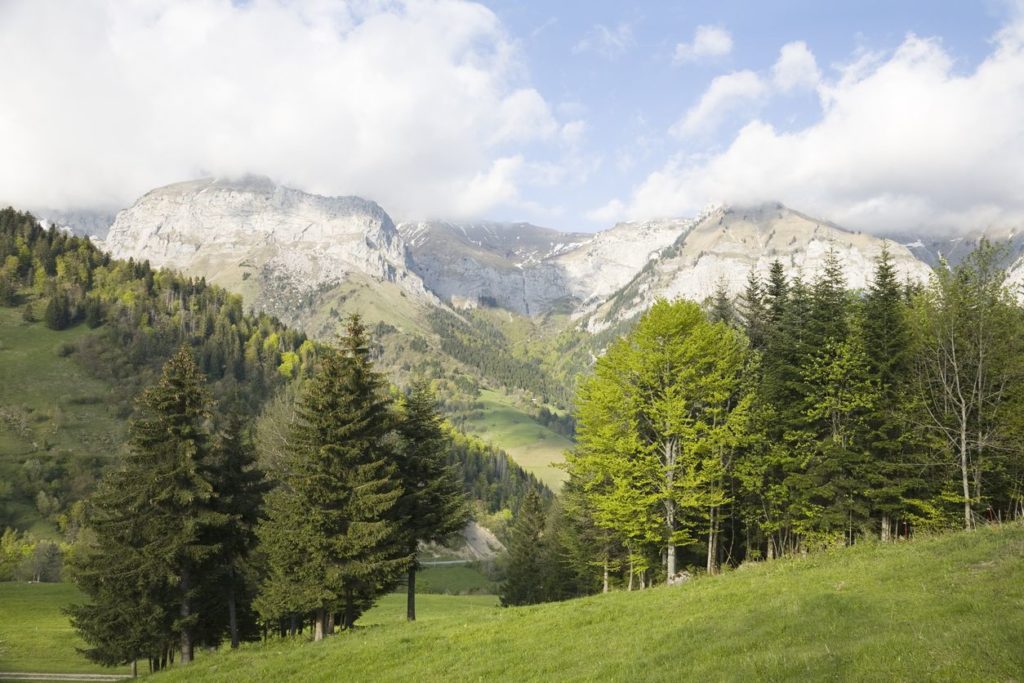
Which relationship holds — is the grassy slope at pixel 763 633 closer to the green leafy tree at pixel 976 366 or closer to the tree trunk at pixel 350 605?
the tree trunk at pixel 350 605

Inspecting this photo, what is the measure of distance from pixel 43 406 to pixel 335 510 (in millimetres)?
122313

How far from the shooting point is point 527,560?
74.2m

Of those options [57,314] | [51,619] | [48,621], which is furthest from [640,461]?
[57,314]

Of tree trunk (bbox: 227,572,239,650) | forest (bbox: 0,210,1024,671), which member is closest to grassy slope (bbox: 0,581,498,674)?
forest (bbox: 0,210,1024,671)

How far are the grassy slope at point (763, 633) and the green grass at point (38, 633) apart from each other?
27.9 m

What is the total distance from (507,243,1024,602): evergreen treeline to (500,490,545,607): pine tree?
40155 millimetres

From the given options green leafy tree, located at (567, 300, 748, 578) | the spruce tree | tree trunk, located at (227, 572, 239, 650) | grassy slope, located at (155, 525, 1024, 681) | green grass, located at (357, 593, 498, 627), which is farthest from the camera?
green grass, located at (357, 593, 498, 627)

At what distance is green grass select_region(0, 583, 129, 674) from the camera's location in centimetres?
4489

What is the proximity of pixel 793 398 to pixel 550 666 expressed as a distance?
87.6ft

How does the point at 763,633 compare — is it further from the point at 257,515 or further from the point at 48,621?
the point at 48,621

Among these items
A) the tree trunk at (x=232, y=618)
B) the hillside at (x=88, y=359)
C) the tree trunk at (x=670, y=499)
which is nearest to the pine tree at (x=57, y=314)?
the hillside at (x=88, y=359)

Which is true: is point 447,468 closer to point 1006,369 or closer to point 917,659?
point 917,659

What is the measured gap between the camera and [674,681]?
13672 millimetres

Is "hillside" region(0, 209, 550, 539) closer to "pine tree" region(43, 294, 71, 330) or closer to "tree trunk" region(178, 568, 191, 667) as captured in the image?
"pine tree" region(43, 294, 71, 330)
